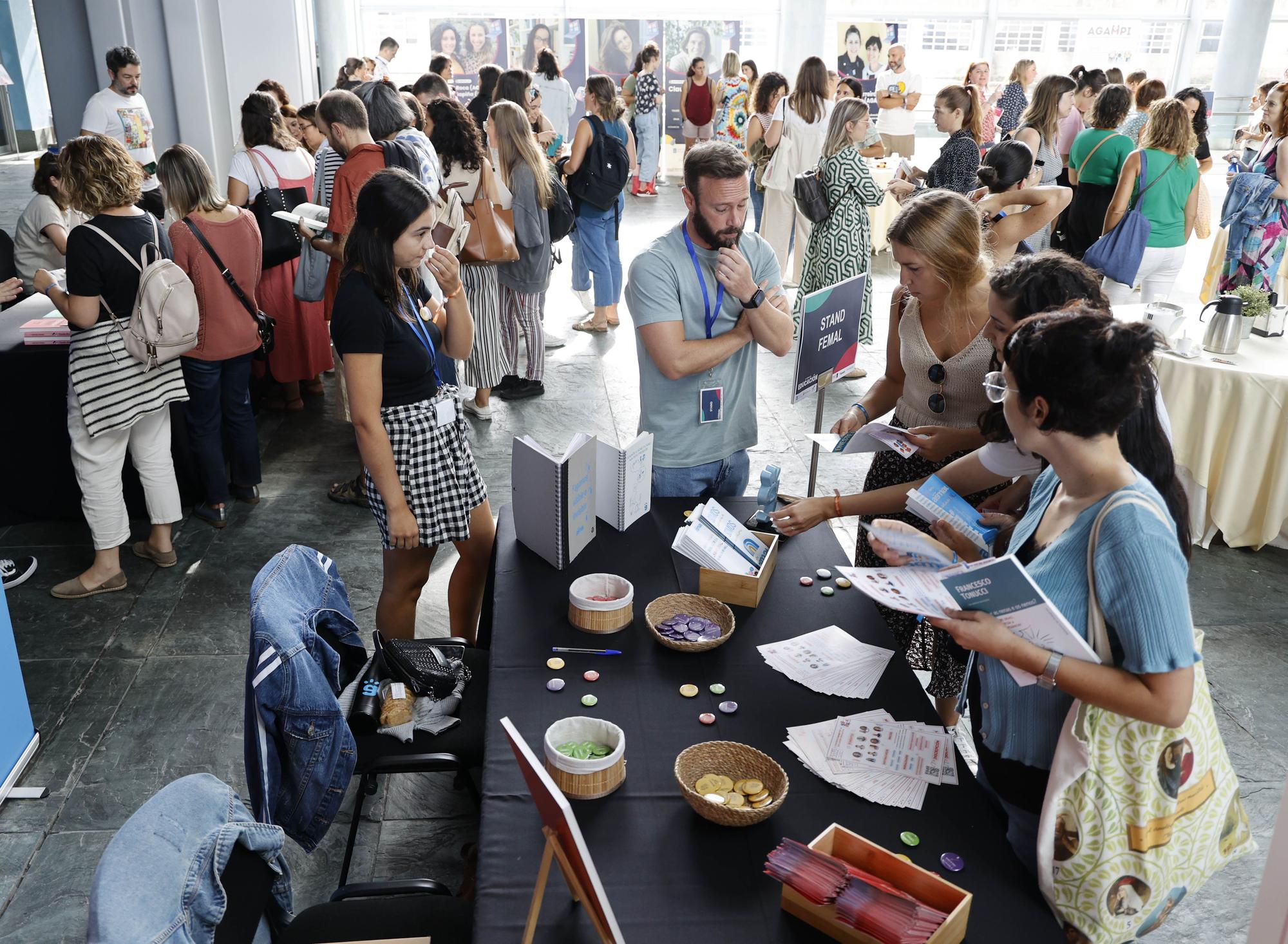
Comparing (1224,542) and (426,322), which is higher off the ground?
(426,322)

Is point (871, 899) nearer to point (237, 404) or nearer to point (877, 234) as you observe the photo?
point (237, 404)

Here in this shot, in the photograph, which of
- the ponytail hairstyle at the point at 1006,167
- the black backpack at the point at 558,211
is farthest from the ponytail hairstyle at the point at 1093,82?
the black backpack at the point at 558,211

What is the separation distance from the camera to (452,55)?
13.8 metres

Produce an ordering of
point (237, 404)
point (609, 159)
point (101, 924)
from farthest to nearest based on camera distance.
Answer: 1. point (609, 159)
2. point (237, 404)
3. point (101, 924)

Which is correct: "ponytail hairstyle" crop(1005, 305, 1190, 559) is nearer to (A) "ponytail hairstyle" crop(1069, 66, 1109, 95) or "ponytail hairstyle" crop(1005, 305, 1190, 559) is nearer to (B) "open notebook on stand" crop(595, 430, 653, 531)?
(B) "open notebook on stand" crop(595, 430, 653, 531)

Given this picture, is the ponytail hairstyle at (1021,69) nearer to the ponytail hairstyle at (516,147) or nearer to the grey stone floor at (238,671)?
the grey stone floor at (238,671)

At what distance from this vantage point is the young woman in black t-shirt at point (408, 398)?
2525 mm

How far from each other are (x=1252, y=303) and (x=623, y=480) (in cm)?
318

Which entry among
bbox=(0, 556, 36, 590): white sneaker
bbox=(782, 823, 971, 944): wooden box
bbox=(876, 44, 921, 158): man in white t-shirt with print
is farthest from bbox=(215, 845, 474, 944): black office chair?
bbox=(876, 44, 921, 158): man in white t-shirt with print

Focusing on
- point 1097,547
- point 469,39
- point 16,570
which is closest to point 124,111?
point 16,570

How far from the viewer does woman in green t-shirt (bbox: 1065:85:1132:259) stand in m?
Answer: 6.03

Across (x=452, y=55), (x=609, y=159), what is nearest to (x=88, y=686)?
(x=609, y=159)

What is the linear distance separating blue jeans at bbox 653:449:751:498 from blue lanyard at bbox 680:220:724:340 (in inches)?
15.8

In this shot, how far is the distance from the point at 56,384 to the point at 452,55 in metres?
11.2
